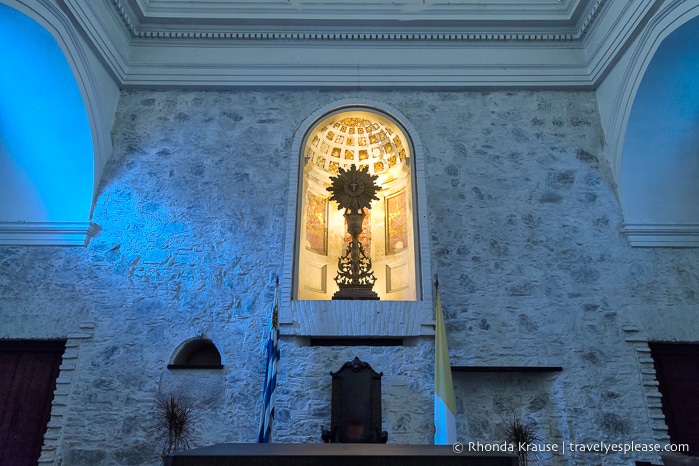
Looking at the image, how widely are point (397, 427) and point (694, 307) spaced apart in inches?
148

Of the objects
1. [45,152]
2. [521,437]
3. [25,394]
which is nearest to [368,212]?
[521,437]

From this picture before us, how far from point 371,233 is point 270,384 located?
2.85 m

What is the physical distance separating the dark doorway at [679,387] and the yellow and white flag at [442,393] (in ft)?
8.38

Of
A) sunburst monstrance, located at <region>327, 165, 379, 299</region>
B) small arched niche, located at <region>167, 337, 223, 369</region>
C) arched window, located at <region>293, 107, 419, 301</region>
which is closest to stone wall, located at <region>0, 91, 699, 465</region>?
small arched niche, located at <region>167, 337, 223, 369</region>

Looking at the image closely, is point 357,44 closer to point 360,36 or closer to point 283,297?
point 360,36

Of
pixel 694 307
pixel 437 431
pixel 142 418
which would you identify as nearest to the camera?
pixel 437 431

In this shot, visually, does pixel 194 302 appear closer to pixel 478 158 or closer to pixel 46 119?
pixel 46 119

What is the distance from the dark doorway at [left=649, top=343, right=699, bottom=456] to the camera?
516 cm

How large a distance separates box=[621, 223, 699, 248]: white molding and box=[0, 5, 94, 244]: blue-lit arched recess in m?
6.81

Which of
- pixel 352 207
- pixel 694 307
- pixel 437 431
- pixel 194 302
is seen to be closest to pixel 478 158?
pixel 352 207

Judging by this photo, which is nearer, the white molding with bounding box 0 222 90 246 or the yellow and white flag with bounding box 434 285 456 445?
the yellow and white flag with bounding box 434 285 456 445

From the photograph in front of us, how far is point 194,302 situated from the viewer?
18.0 feet

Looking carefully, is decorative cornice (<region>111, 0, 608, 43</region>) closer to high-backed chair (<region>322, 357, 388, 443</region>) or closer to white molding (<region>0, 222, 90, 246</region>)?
white molding (<region>0, 222, 90, 246</region>)

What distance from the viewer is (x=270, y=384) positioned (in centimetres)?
476
